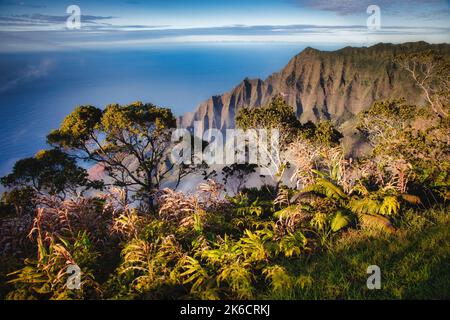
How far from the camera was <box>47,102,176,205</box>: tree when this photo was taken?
68.9ft

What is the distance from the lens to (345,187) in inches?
321

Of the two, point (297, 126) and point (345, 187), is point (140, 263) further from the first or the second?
point (297, 126)

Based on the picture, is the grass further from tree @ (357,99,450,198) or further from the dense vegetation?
tree @ (357,99,450,198)

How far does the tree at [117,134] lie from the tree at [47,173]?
992 millimetres

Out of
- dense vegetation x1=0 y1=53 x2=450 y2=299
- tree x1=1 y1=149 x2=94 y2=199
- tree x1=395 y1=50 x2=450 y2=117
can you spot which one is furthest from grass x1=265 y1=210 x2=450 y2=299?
tree x1=1 y1=149 x2=94 y2=199

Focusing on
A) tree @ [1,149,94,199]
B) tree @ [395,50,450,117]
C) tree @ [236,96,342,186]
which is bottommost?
tree @ [1,149,94,199]

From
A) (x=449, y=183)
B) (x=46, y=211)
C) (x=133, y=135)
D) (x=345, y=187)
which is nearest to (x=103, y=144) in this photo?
(x=133, y=135)

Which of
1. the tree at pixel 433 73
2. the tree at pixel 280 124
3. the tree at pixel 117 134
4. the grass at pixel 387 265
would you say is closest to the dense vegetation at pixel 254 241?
the grass at pixel 387 265

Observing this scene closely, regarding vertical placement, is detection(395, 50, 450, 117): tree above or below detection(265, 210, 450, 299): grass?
above

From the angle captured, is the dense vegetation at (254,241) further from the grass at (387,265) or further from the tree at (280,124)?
the tree at (280,124)

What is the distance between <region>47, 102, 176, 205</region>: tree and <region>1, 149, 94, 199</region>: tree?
0.99m

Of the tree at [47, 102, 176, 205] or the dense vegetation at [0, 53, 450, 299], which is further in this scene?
the tree at [47, 102, 176, 205]

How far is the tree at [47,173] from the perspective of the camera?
2089 centimetres

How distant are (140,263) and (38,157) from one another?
19384 mm
